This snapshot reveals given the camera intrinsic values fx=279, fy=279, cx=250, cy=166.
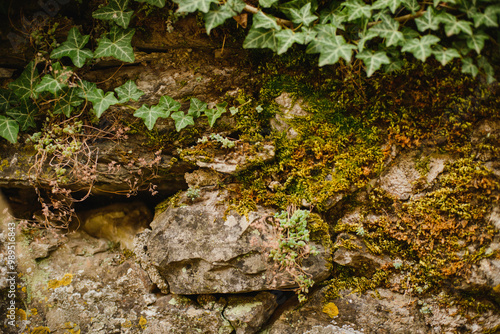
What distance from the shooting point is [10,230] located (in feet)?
9.91

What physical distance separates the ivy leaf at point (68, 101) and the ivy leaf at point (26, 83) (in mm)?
212

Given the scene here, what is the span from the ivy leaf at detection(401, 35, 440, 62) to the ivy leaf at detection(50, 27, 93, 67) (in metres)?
2.82

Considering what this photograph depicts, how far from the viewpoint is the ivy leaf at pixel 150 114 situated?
8.88 ft

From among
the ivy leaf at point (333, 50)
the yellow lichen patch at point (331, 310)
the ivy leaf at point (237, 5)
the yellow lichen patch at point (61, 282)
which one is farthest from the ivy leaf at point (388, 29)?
the yellow lichen patch at point (61, 282)

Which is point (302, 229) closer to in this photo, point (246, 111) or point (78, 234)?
point (246, 111)

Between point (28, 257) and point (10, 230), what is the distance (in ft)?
1.17

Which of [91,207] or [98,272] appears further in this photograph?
[91,207]

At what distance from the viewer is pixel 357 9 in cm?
227

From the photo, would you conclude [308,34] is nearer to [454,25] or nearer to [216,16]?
[216,16]

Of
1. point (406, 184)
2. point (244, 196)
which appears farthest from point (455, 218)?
point (244, 196)

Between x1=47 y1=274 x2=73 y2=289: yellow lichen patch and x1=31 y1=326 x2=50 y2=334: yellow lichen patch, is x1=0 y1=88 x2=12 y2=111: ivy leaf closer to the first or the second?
x1=47 y1=274 x2=73 y2=289: yellow lichen patch

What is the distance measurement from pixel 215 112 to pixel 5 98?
2085 millimetres

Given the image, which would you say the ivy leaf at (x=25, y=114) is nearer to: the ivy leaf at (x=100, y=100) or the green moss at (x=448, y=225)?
the ivy leaf at (x=100, y=100)

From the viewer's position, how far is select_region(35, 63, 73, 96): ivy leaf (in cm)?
258
